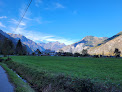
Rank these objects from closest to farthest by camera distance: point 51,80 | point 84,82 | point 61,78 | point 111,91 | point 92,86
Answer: point 111,91 → point 92,86 → point 84,82 → point 61,78 → point 51,80

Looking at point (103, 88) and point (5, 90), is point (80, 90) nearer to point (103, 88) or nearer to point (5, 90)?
point (103, 88)

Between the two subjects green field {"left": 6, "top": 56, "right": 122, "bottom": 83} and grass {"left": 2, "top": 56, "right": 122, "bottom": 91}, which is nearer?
grass {"left": 2, "top": 56, "right": 122, "bottom": 91}

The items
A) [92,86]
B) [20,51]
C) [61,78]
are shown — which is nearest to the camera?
[92,86]

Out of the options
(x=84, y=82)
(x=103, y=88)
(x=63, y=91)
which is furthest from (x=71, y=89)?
(x=103, y=88)

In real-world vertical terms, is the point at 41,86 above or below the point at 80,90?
below

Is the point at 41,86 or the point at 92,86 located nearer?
the point at 92,86

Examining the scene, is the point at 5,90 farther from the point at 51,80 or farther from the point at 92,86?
the point at 92,86

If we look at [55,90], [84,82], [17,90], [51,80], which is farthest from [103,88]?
[17,90]

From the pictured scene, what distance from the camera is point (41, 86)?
16594 mm

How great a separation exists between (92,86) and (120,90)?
2355 millimetres

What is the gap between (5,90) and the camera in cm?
1270

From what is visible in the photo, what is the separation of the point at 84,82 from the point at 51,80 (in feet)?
19.4

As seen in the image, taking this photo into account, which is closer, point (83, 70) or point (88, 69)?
point (83, 70)

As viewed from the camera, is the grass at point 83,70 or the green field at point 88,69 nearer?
the grass at point 83,70
